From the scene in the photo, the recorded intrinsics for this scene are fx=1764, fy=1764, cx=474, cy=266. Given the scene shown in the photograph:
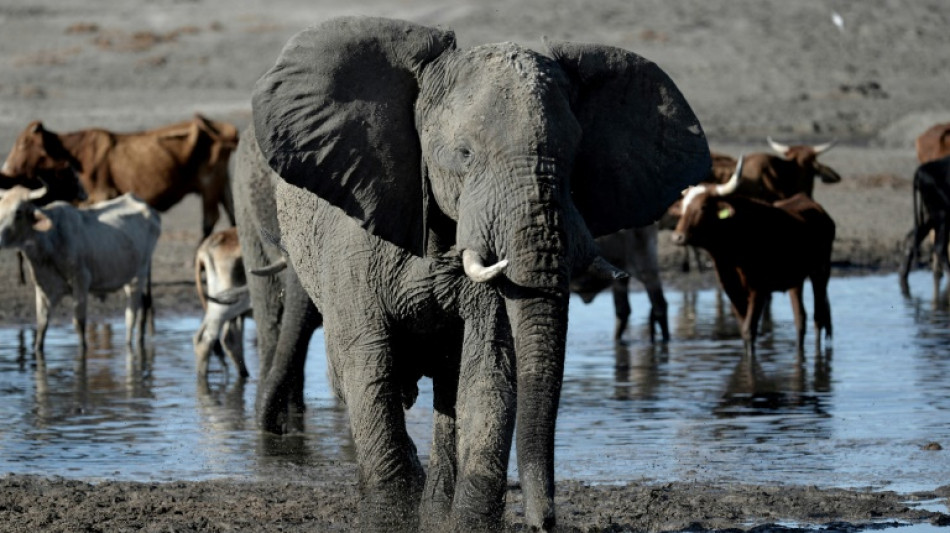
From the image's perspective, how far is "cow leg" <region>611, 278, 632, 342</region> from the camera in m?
14.2

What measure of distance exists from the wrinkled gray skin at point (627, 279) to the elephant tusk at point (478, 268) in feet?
27.5

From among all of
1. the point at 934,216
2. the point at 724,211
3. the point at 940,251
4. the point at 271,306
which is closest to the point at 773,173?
the point at 934,216

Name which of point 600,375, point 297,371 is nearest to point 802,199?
point 600,375

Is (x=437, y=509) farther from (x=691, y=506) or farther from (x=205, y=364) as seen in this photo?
(x=205, y=364)

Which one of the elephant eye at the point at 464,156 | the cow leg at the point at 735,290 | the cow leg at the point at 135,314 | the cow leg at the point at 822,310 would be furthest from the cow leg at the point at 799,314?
the elephant eye at the point at 464,156

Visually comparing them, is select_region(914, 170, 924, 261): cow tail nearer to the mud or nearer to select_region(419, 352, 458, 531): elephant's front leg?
the mud

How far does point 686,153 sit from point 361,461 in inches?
65.6

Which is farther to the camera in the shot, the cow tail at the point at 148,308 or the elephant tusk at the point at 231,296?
the cow tail at the point at 148,308

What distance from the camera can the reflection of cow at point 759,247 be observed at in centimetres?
1397

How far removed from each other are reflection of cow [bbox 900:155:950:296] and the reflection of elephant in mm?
11871

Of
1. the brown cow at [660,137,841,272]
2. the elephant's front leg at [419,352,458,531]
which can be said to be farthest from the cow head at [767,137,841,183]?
the elephant's front leg at [419,352,458,531]

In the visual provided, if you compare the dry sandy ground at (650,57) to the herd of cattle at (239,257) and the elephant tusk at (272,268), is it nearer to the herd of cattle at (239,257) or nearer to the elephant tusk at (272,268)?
the herd of cattle at (239,257)

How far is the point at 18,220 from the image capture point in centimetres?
1449

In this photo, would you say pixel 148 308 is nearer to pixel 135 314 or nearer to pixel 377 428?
pixel 135 314
